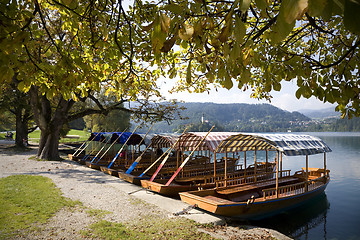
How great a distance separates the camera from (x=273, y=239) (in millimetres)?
6906

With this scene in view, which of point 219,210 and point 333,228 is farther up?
point 219,210

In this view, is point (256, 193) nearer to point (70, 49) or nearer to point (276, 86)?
point (276, 86)

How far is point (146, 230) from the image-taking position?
644 centimetres


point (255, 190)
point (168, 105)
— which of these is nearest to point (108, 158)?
point (168, 105)

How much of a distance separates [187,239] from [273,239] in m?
2.76

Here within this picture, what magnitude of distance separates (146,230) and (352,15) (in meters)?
6.65

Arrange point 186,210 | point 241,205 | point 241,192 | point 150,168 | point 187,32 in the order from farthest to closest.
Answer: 1. point 150,168
2. point 241,192
3. point 241,205
4. point 186,210
5. point 187,32

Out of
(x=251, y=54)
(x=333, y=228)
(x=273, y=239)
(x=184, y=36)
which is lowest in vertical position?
(x=333, y=228)

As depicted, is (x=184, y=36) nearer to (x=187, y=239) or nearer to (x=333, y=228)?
(x=187, y=239)

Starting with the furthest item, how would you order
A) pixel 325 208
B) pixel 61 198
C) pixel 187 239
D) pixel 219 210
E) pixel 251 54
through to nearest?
pixel 325 208 < pixel 61 198 < pixel 219 210 < pixel 187 239 < pixel 251 54

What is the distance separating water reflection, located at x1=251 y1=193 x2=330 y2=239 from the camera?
10.4 metres

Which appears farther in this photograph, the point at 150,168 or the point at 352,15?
the point at 150,168

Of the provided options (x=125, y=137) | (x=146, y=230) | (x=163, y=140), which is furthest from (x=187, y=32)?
(x=125, y=137)

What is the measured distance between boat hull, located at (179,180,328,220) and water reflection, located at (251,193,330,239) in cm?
72
